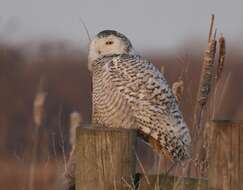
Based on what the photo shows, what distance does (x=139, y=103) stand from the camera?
4414 mm

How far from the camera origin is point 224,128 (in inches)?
108

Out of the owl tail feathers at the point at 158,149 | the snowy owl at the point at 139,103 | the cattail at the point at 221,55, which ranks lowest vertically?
the owl tail feathers at the point at 158,149

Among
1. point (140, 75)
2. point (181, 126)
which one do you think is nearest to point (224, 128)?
point (181, 126)

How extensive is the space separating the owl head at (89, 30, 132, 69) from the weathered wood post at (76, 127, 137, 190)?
1.92 meters

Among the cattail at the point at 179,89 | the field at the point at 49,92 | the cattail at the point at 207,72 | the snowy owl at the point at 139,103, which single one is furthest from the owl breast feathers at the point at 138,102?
the field at the point at 49,92

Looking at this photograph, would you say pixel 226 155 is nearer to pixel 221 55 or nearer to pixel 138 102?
pixel 221 55

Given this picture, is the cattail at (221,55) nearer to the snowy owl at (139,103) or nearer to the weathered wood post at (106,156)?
the snowy owl at (139,103)

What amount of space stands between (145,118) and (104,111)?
207 mm

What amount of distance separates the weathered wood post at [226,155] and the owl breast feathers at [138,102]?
147 centimetres

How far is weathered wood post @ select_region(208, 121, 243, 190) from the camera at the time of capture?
2730mm

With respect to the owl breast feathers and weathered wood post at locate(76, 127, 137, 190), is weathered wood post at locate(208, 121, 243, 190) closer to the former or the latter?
weathered wood post at locate(76, 127, 137, 190)

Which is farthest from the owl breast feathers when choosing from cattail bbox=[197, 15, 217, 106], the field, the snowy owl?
the field

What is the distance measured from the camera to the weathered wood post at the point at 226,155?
2.73m

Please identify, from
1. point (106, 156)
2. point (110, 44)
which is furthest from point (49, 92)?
point (106, 156)
